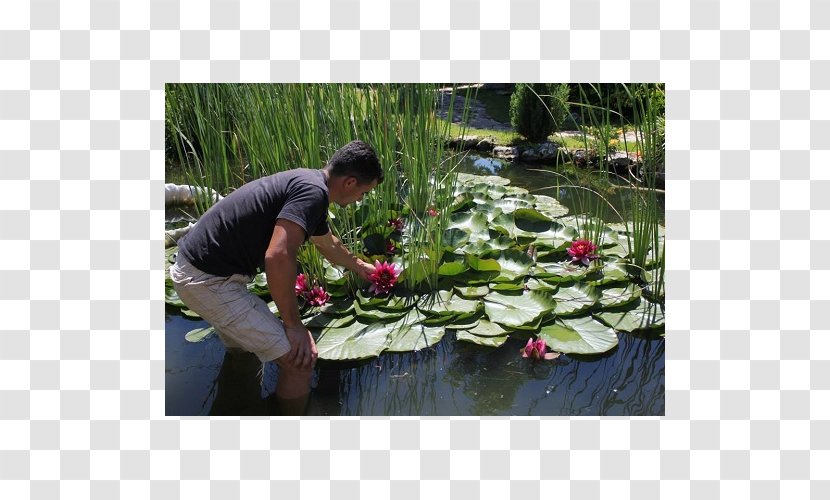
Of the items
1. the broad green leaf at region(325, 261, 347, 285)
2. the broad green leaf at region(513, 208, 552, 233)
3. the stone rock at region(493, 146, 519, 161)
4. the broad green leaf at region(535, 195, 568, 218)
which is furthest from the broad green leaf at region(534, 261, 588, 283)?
the stone rock at region(493, 146, 519, 161)

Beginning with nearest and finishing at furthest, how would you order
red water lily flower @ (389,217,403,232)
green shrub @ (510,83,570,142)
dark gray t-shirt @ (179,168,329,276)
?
dark gray t-shirt @ (179,168,329,276) < red water lily flower @ (389,217,403,232) < green shrub @ (510,83,570,142)

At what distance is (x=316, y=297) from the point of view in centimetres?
311

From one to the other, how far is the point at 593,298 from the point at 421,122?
4.15 feet

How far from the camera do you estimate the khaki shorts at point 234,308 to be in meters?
2.44

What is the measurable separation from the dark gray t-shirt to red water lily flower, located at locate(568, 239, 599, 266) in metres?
1.58

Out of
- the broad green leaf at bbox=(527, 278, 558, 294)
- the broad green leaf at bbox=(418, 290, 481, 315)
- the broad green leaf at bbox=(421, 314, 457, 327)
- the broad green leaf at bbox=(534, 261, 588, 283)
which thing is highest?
the broad green leaf at bbox=(534, 261, 588, 283)

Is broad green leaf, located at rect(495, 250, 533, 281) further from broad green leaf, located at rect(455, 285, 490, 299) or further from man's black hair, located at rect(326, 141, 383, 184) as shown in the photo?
man's black hair, located at rect(326, 141, 383, 184)

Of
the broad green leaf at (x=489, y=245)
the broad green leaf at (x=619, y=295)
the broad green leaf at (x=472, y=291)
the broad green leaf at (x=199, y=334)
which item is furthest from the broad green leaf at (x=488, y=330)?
the broad green leaf at (x=199, y=334)

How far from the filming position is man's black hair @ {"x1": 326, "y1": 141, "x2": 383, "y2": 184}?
2410 mm

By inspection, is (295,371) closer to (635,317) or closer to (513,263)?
(513,263)

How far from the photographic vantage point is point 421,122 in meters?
3.20

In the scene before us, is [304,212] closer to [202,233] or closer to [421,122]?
[202,233]

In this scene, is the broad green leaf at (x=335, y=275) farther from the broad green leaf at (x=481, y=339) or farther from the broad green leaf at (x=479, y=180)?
the broad green leaf at (x=479, y=180)
